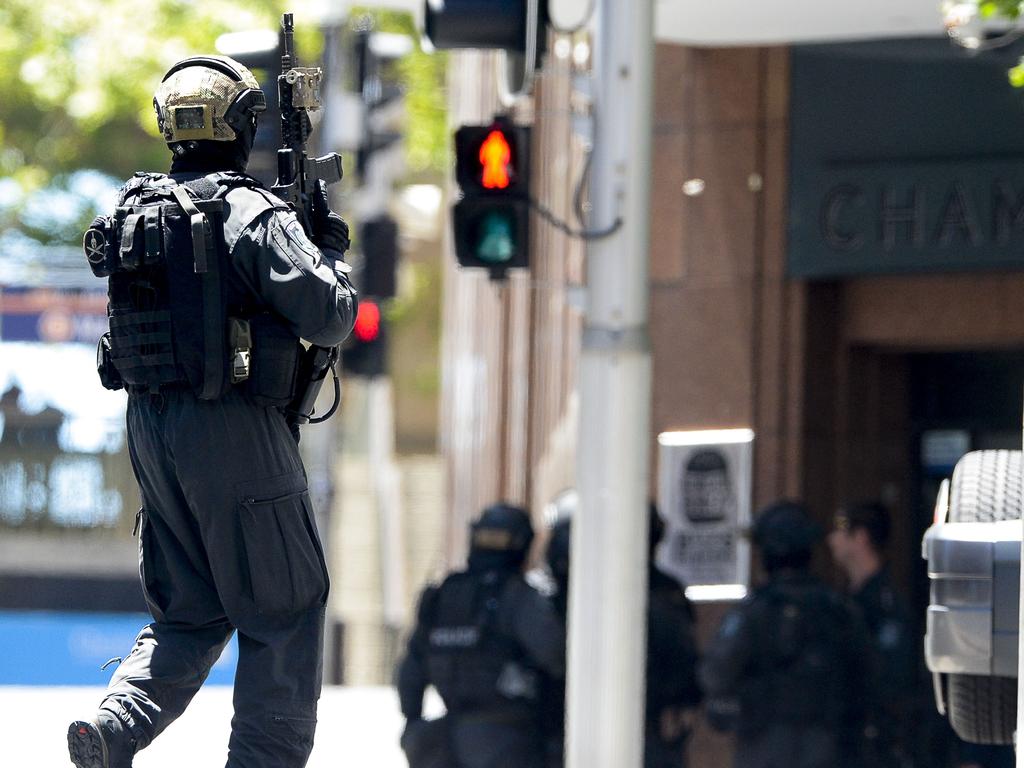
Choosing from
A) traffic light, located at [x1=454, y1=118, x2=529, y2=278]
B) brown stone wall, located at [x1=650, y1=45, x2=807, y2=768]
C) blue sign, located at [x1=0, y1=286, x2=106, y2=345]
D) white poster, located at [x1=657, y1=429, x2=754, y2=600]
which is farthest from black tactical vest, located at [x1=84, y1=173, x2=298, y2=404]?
blue sign, located at [x1=0, y1=286, x2=106, y2=345]

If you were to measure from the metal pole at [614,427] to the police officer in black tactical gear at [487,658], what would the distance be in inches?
20.0

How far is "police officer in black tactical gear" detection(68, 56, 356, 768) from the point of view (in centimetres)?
486

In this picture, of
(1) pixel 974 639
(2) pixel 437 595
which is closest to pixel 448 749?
(2) pixel 437 595

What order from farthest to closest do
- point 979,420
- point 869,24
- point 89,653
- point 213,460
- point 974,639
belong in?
point 89,653, point 979,420, point 869,24, point 974,639, point 213,460

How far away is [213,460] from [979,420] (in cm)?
720

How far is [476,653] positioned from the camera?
28.1ft

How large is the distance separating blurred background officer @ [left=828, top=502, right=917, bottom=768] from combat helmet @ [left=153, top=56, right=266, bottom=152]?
189 inches

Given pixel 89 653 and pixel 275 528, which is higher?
pixel 275 528

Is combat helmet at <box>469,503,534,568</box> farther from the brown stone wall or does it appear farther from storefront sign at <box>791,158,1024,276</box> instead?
storefront sign at <box>791,158,1024,276</box>

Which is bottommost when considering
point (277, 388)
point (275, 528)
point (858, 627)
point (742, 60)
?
point (858, 627)

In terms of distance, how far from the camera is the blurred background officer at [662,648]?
9.07 meters

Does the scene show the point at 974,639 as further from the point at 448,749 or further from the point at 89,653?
the point at 89,653

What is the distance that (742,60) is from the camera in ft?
36.2

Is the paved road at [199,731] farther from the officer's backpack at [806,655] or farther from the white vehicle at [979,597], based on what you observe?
the white vehicle at [979,597]
